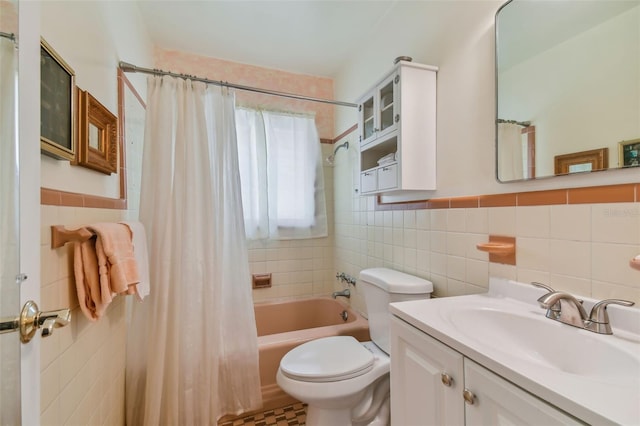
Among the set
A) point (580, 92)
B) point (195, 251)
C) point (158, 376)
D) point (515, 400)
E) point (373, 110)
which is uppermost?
point (373, 110)

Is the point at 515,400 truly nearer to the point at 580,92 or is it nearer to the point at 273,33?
the point at 580,92

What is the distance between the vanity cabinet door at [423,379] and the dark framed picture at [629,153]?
26.7 inches

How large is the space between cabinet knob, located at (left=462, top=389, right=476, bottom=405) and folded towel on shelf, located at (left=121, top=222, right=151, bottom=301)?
1.22 metres

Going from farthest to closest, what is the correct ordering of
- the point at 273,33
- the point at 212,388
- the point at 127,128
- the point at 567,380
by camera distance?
the point at 273,33, the point at 127,128, the point at 212,388, the point at 567,380

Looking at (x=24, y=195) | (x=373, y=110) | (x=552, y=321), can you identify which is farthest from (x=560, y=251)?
(x=24, y=195)

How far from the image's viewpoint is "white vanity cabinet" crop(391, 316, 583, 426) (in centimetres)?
55

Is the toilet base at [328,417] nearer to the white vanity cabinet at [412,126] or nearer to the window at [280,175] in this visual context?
the white vanity cabinet at [412,126]

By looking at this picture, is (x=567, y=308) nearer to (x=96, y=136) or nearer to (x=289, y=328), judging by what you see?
(x=96, y=136)

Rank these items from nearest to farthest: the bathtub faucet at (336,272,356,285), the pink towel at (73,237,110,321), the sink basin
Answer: the sink basin, the pink towel at (73,237,110,321), the bathtub faucet at (336,272,356,285)

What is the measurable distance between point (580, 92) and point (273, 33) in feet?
6.19

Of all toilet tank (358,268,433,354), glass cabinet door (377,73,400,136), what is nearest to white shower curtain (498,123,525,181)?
glass cabinet door (377,73,400,136)

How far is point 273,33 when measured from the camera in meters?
1.98

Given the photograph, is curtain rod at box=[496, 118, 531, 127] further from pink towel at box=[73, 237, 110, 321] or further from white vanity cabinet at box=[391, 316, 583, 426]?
pink towel at box=[73, 237, 110, 321]

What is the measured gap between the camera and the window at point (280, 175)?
227 centimetres
